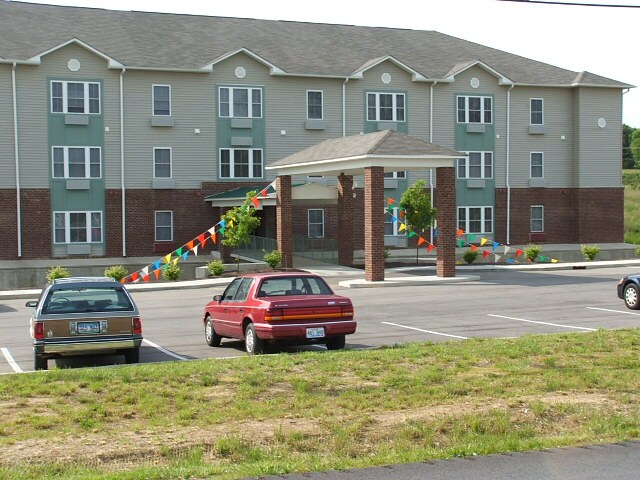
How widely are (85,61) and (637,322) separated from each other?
1249 inches

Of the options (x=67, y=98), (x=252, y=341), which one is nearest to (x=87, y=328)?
(x=252, y=341)

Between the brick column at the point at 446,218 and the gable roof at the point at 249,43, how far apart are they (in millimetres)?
15158

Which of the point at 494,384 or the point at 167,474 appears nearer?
the point at 167,474

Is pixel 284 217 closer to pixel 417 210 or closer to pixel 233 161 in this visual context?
pixel 417 210

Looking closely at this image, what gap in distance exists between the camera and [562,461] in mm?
8547

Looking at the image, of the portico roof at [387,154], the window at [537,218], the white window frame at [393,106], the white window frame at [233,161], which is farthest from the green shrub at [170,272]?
the window at [537,218]

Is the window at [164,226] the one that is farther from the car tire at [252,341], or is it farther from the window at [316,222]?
the car tire at [252,341]

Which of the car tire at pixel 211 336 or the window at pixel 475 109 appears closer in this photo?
the car tire at pixel 211 336

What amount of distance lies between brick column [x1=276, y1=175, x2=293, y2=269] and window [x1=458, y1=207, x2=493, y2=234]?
15.0 metres

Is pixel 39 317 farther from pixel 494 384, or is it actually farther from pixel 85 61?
pixel 85 61

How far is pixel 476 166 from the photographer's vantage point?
51.9m

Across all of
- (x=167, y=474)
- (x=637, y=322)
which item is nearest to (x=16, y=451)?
(x=167, y=474)

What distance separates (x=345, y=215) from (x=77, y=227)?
13.2m

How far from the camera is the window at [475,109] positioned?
51.1 meters
